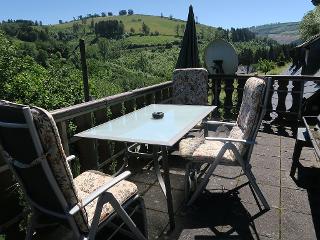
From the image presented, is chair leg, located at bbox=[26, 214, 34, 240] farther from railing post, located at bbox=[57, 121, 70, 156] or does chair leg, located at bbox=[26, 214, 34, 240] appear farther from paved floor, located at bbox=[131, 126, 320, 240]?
paved floor, located at bbox=[131, 126, 320, 240]

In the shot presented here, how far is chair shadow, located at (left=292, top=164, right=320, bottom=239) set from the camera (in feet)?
10.6

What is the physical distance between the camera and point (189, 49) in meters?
6.87

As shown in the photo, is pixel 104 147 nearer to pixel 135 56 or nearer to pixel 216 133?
pixel 216 133

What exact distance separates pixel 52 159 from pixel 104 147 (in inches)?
85.6

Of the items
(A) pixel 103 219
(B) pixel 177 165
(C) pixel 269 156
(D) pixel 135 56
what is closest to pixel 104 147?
(B) pixel 177 165

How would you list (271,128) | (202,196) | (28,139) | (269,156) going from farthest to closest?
(271,128)
(269,156)
(202,196)
(28,139)

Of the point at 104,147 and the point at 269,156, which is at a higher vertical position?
the point at 104,147

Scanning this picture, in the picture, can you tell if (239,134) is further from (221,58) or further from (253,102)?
(221,58)

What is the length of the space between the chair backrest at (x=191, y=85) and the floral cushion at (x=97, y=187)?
284 centimetres

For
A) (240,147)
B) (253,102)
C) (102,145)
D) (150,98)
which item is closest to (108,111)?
(102,145)

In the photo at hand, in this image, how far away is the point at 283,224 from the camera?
3107 millimetres

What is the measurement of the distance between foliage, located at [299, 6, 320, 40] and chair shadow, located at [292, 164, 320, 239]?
31106 mm

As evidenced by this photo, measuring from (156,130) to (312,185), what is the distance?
7.25 feet

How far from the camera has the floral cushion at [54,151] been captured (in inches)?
68.1
